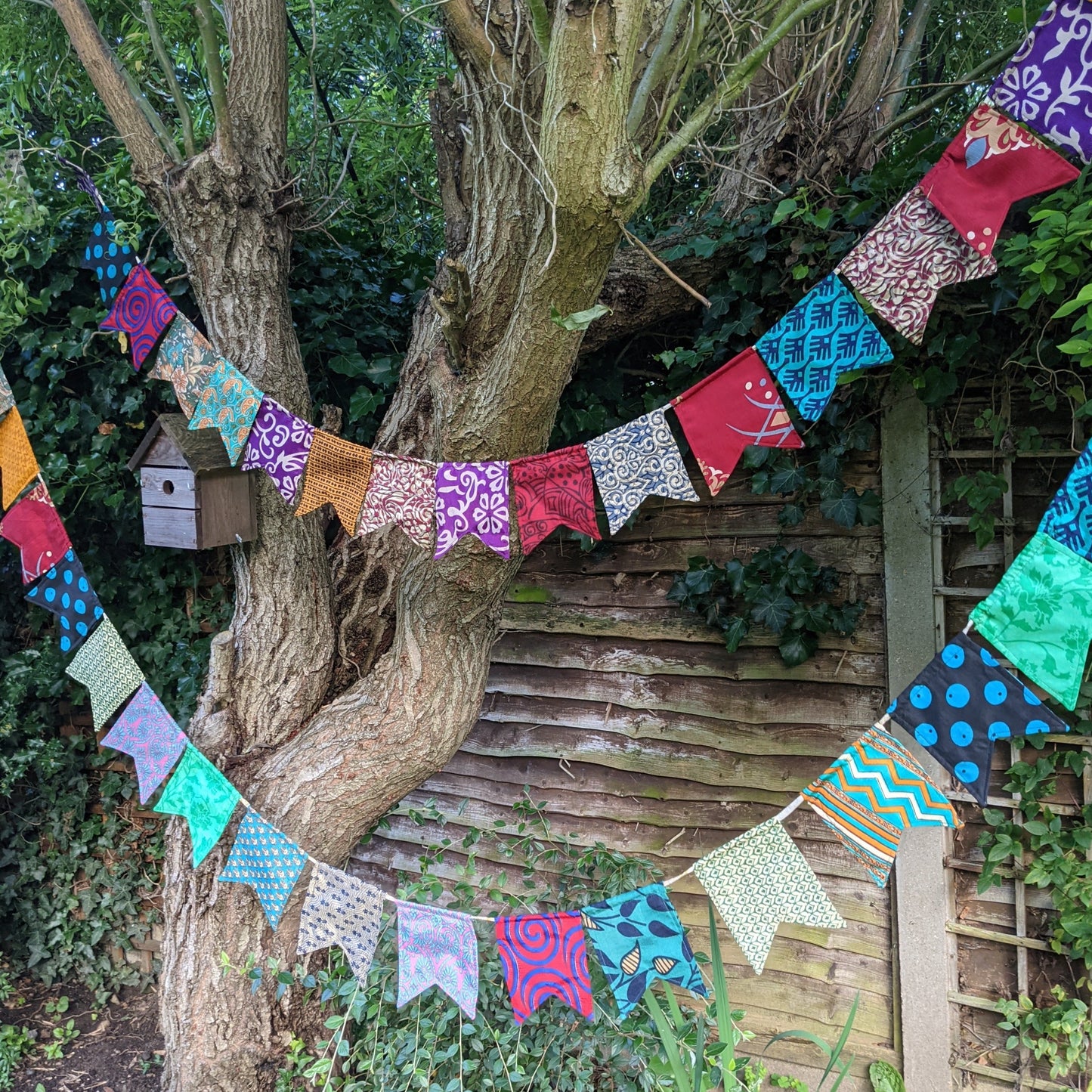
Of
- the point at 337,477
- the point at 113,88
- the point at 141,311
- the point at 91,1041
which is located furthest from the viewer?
the point at 91,1041

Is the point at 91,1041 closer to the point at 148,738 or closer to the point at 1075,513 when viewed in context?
the point at 148,738

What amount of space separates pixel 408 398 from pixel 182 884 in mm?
1357

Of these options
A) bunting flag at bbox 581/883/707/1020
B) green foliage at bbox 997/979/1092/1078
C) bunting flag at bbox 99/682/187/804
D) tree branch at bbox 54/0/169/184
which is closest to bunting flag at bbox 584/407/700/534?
bunting flag at bbox 581/883/707/1020

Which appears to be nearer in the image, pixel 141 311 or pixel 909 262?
pixel 909 262

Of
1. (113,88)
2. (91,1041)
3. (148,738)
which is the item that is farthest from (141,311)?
(91,1041)

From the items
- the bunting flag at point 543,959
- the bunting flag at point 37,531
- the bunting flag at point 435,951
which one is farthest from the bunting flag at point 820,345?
the bunting flag at point 37,531

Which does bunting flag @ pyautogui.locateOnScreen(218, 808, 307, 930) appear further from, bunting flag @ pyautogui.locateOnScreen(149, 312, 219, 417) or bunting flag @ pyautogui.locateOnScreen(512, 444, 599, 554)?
bunting flag @ pyautogui.locateOnScreen(149, 312, 219, 417)

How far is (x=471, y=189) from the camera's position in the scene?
205 cm

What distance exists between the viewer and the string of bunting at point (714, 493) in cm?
132

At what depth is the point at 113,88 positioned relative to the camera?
1971mm

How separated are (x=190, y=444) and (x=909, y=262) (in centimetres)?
162

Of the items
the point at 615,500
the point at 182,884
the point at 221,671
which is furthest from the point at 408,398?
the point at 182,884

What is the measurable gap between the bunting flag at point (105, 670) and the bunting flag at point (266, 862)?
501mm

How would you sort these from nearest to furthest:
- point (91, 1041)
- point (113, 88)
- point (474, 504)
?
point (474, 504) < point (113, 88) < point (91, 1041)
